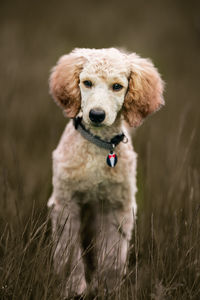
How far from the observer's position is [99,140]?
271 cm

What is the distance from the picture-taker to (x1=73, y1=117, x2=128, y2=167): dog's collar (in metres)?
2.66

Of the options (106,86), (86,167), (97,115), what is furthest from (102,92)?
(86,167)

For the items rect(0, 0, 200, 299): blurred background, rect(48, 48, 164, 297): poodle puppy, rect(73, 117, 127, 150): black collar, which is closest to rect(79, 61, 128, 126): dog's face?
rect(48, 48, 164, 297): poodle puppy

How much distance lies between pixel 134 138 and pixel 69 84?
175 centimetres

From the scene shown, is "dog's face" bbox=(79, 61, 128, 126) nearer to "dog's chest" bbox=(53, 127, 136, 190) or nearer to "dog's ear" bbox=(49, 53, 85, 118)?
"dog's ear" bbox=(49, 53, 85, 118)

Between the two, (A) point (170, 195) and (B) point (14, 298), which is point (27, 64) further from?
(B) point (14, 298)

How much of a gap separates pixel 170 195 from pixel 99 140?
38.0 inches

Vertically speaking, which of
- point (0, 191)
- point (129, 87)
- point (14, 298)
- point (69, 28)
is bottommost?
point (14, 298)

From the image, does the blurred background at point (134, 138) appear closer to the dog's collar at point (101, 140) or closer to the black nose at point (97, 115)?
the dog's collar at point (101, 140)

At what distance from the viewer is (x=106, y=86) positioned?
2.48m

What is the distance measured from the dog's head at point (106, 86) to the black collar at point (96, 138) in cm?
13

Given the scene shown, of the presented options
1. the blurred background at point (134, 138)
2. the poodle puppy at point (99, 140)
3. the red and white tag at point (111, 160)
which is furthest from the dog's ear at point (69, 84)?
the blurred background at point (134, 138)

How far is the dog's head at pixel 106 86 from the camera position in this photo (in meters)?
2.43

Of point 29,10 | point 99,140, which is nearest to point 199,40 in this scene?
point 29,10
